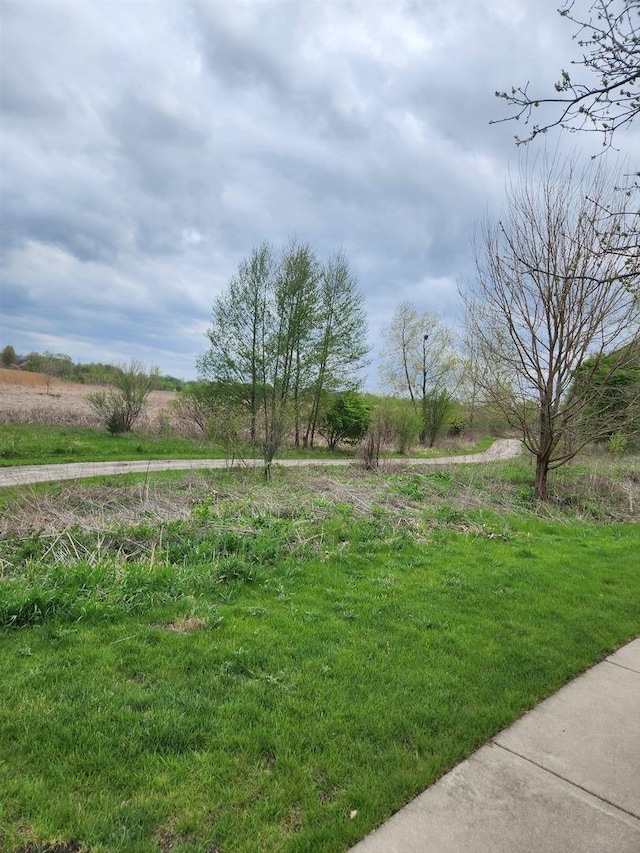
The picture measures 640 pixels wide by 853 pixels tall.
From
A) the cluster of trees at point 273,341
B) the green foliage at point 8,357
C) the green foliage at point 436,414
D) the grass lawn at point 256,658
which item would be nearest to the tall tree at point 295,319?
the cluster of trees at point 273,341

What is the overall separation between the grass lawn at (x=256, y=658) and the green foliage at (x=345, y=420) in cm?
1504

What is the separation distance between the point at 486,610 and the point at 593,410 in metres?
8.60

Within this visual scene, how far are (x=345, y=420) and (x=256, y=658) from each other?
19.0 metres

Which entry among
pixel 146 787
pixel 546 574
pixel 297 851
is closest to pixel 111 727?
pixel 146 787

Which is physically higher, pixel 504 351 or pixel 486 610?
pixel 504 351

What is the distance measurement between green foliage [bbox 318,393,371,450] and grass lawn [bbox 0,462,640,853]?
1504cm

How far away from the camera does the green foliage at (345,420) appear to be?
22062 millimetres

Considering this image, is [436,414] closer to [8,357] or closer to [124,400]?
[124,400]

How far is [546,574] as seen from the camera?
552cm

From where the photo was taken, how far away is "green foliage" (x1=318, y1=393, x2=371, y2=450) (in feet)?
72.4

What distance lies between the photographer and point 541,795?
87.6 inches

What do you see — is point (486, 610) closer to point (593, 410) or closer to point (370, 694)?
point (370, 694)

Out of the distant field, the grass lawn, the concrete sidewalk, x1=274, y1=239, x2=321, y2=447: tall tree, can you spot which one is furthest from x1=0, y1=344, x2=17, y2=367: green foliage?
the concrete sidewalk

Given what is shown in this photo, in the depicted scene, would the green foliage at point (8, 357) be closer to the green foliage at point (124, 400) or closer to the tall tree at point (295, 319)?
the green foliage at point (124, 400)
